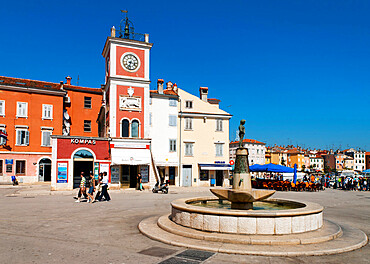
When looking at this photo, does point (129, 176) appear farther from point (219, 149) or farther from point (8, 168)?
point (8, 168)

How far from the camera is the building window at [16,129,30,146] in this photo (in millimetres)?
34438

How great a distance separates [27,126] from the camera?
3497 centimetres

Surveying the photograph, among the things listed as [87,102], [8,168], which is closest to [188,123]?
[87,102]

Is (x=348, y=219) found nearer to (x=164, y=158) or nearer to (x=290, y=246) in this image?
(x=290, y=246)

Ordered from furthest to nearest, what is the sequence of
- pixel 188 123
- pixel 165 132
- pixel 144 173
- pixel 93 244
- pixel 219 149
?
1. pixel 219 149
2. pixel 188 123
3. pixel 165 132
4. pixel 144 173
5. pixel 93 244

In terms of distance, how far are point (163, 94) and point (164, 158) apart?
724 centimetres

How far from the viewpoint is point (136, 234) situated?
9289 mm

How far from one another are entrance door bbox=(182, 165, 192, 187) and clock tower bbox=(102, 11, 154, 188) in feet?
23.8

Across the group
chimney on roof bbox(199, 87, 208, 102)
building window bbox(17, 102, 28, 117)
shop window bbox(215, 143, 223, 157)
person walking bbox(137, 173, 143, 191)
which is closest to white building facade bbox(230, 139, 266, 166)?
chimney on roof bbox(199, 87, 208, 102)

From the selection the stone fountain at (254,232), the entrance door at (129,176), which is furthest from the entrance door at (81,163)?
the stone fountain at (254,232)

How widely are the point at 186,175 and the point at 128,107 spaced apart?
11195 mm

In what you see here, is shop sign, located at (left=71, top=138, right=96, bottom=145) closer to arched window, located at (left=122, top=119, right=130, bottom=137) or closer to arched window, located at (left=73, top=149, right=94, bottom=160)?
arched window, located at (left=73, top=149, right=94, bottom=160)

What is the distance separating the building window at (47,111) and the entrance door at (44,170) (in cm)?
500

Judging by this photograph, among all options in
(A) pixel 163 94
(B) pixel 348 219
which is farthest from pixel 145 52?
(B) pixel 348 219
